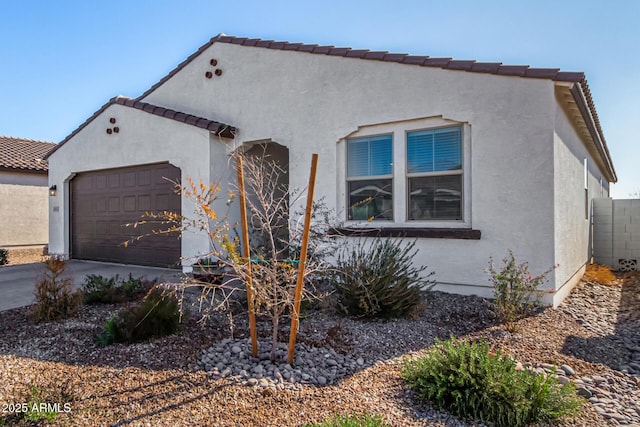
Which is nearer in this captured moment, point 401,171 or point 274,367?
point 274,367

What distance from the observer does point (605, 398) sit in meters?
3.49

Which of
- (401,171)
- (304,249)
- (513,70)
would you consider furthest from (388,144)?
(304,249)

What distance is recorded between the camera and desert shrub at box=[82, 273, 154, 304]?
240 inches

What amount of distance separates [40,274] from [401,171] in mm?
7853

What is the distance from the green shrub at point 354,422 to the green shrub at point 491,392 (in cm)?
61

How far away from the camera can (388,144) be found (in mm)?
7551

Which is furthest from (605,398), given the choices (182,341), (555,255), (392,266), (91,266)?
(91,266)

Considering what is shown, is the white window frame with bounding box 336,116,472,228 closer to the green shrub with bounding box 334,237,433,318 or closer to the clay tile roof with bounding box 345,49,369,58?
the clay tile roof with bounding box 345,49,369,58

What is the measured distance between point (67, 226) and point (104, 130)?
10.3 ft

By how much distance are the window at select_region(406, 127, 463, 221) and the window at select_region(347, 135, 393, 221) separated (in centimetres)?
39

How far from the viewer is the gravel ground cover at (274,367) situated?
3.02m

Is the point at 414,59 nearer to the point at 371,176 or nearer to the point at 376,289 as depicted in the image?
the point at 371,176

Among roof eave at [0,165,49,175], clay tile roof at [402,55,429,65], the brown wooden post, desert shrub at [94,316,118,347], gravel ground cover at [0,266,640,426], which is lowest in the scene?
gravel ground cover at [0,266,640,426]

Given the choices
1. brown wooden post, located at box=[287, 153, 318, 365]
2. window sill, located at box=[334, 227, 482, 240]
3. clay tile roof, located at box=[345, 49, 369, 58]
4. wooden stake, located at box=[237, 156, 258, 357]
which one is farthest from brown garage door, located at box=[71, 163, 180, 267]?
brown wooden post, located at box=[287, 153, 318, 365]
